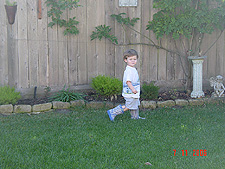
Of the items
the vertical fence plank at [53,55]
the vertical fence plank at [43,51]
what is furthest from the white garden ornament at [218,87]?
the vertical fence plank at [43,51]

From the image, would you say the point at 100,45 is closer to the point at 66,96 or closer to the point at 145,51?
the point at 145,51

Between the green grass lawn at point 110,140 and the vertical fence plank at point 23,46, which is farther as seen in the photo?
the vertical fence plank at point 23,46

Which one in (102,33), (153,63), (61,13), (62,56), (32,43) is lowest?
(153,63)

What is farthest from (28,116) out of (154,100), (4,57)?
(154,100)

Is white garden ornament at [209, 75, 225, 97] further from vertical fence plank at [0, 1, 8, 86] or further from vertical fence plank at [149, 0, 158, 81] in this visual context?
vertical fence plank at [0, 1, 8, 86]

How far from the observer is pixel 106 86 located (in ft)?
19.4

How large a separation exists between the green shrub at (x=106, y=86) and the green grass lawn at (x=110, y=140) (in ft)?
2.72

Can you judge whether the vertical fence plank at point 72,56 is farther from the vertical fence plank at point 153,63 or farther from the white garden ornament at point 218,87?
the white garden ornament at point 218,87

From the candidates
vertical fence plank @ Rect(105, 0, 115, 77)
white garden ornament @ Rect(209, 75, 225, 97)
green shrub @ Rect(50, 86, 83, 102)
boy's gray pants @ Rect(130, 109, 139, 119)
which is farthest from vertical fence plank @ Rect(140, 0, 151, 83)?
boy's gray pants @ Rect(130, 109, 139, 119)

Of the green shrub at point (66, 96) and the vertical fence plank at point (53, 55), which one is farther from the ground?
the vertical fence plank at point (53, 55)

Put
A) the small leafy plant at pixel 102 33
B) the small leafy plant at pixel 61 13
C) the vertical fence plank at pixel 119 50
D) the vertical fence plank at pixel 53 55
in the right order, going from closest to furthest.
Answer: the small leafy plant at pixel 61 13
the vertical fence plank at pixel 53 55
the small leafy plant at pixel 102 33
the vertical fence plank at pixel 119 50

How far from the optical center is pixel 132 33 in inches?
267

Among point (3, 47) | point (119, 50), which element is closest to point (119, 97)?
point (119, 50)

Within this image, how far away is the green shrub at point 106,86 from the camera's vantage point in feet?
19.4
